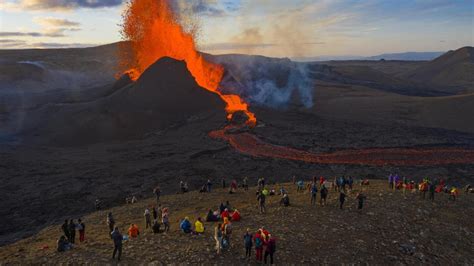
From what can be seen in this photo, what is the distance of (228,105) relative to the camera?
2771 inches

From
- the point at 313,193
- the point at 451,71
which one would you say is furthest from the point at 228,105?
the point at 451,71

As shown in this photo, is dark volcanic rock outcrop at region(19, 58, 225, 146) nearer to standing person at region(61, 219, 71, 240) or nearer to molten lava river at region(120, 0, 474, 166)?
molten lava river at region(120, 0, 474, 166)

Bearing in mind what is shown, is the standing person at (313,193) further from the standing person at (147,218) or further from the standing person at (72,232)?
the standing person at (72,232)

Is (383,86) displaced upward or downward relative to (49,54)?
downward

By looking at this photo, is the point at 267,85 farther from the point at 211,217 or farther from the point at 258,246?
the point at 258,246

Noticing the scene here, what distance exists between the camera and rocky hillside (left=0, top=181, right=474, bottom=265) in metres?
18.9

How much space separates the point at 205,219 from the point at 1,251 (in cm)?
1095

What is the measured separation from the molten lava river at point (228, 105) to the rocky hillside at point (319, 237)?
20.5 metres

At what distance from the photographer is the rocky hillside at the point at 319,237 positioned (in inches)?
746

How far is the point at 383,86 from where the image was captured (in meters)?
128

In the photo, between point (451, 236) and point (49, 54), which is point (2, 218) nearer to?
point (451, 236)

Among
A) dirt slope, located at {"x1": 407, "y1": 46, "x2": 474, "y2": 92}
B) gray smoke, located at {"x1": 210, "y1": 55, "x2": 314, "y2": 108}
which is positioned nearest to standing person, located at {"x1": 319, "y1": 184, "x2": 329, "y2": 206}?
gray smoke, located at {"x1": 210, "y1": 55, "x2": 314, "y2": 108}

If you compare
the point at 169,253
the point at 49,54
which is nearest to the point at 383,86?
the point at 169,253

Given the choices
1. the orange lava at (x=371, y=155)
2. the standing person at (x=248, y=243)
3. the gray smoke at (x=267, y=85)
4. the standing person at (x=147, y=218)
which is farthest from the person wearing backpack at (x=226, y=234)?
the gray smoke at (x=267, y=85)
